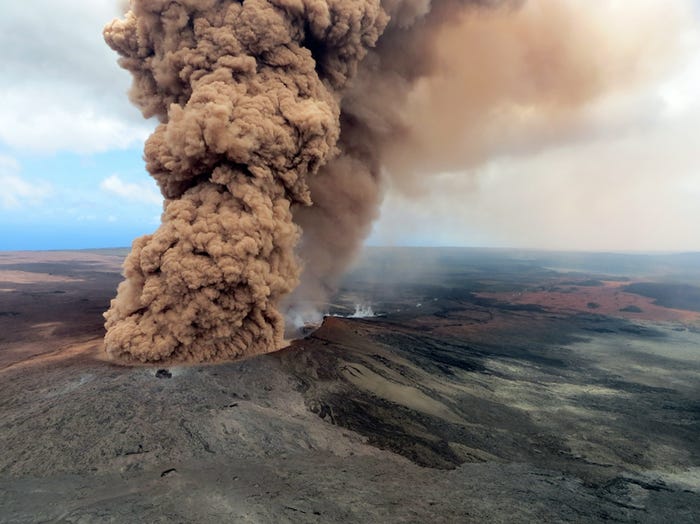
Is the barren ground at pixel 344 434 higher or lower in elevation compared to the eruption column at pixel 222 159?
lower

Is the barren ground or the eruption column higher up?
the eruption column

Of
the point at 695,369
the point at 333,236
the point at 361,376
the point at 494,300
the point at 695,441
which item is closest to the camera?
the point at 695,441

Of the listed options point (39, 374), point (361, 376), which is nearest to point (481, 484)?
point (361, 376)

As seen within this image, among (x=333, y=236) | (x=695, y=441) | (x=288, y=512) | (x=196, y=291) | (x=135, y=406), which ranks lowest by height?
(x=695, y=441)

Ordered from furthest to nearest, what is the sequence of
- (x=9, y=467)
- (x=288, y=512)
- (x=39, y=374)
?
(x=39, y=374) → (x=9, y=467) → (x=288, y=512)

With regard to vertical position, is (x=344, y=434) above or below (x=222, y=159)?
below

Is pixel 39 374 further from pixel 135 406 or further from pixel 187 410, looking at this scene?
pixel 187 410

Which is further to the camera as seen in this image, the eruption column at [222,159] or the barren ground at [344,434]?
the eruption column at [222,159]

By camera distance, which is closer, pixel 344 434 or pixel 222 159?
pixel 344 434

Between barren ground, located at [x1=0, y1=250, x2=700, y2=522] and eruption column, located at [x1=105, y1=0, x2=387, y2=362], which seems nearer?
barren ground, located at [x1=0, y1=250, x2=700, y2=522]

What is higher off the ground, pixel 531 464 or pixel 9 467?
pixel 9 467

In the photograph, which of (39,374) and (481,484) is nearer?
(481,484)
